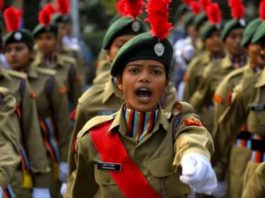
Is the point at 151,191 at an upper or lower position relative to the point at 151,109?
lower

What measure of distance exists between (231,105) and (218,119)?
60 cm

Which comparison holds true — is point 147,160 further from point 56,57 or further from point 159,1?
point 56,57

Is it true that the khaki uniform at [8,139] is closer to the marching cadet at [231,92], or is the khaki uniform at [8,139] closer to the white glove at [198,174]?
the white glove at [198,174]

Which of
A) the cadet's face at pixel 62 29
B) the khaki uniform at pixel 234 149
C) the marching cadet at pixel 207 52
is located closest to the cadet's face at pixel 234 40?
A: the marching cadet at pixel 207 52

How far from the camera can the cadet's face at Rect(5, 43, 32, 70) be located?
926cm

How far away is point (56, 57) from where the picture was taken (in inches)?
451

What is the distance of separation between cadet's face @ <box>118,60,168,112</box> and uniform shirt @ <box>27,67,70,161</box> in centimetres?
423

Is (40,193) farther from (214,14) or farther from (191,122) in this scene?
(214,14)

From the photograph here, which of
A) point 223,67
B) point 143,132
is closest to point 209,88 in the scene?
point 223,67

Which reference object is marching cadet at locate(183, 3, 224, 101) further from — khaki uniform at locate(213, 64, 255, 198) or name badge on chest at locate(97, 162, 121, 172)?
name badge on chest at locate(97, 162, 121, 172)

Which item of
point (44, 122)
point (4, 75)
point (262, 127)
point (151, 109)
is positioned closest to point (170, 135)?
point (151, 109)

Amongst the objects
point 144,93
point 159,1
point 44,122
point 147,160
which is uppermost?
point 159,1

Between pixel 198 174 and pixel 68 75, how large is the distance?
7.27 metres

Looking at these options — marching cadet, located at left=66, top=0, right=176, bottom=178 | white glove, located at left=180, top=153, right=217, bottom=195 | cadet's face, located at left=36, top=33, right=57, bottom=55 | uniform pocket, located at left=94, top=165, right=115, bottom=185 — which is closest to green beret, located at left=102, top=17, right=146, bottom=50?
marching cadet, located at left=66, top=0, right=176, bottom=178
